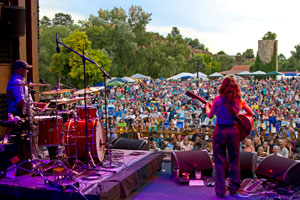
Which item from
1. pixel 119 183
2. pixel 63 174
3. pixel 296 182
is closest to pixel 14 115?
pixel 63 174

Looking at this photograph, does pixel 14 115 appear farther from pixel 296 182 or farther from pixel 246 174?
pixel 296 182

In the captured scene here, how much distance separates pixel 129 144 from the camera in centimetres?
650

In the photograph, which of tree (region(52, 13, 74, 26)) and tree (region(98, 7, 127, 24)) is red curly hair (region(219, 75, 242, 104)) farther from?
tree (region(52, 13, 74, 26))

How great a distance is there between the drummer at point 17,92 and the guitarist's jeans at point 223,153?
2803 millimetres

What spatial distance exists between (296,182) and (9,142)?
428 centimetres

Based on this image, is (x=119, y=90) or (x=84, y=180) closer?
(x=84, y=180)

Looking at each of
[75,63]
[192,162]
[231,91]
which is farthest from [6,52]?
[75,63]

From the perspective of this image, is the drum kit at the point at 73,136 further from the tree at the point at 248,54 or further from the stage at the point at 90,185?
the tree at the point at 248,54

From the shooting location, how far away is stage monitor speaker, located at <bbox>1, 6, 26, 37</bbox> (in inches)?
293

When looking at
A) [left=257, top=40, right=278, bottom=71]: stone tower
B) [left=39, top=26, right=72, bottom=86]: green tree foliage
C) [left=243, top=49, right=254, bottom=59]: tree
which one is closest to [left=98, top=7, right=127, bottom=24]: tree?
[left=39, top=26, right=72, bottom=86]: green tree foliage

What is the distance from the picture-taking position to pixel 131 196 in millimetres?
4586

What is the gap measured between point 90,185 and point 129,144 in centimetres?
250

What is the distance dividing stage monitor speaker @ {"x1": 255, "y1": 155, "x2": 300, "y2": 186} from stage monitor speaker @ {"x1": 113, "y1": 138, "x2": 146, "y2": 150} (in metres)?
2.37

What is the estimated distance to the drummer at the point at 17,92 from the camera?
4.59 m
